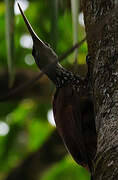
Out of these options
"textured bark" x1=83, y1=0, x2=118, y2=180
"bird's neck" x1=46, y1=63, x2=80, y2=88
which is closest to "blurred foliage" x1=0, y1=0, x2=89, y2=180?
"bird's neck" x1=46, y1=63, x2=80, y2=88

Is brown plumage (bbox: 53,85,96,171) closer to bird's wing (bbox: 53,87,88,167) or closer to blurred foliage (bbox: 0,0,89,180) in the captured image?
bird's wing (bbox: 53,87,88,167)

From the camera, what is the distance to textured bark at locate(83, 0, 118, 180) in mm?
1675

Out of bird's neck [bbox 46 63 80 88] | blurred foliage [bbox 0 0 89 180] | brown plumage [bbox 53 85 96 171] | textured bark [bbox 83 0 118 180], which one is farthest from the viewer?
blurred foliage [bbox 0 0 89 180]

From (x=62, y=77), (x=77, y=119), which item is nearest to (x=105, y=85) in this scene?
(x=77, y=119)

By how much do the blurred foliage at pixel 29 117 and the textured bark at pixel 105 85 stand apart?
2.80m

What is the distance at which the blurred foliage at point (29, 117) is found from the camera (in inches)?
198

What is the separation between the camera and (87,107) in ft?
8.59

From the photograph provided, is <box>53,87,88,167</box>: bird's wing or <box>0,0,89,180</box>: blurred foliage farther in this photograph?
<box>0,0,89,180</box>: blurred foliage

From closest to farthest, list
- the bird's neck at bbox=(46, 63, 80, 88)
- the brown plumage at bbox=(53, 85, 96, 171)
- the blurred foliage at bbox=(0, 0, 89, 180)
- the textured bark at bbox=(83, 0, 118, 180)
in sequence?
the textured bark at bbox=(83, 0, 118, 180) < the brown plumage at bbox=(53, 85, 96, 171) < the bird's neck at bbox=(46, 63, 80, 88) < the blurred foliage at bbox=(0, 0, 89, 180)

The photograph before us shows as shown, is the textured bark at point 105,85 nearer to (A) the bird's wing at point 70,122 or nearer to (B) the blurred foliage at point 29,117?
(A) the bird's wing at point 70,122

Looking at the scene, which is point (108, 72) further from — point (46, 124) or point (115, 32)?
point (46, 124)

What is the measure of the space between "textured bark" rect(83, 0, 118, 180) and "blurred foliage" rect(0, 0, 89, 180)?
9.19ft

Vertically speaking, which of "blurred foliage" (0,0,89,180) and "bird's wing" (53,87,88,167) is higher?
"bird's wing" (53,87,88,167)

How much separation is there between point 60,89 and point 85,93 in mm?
134
